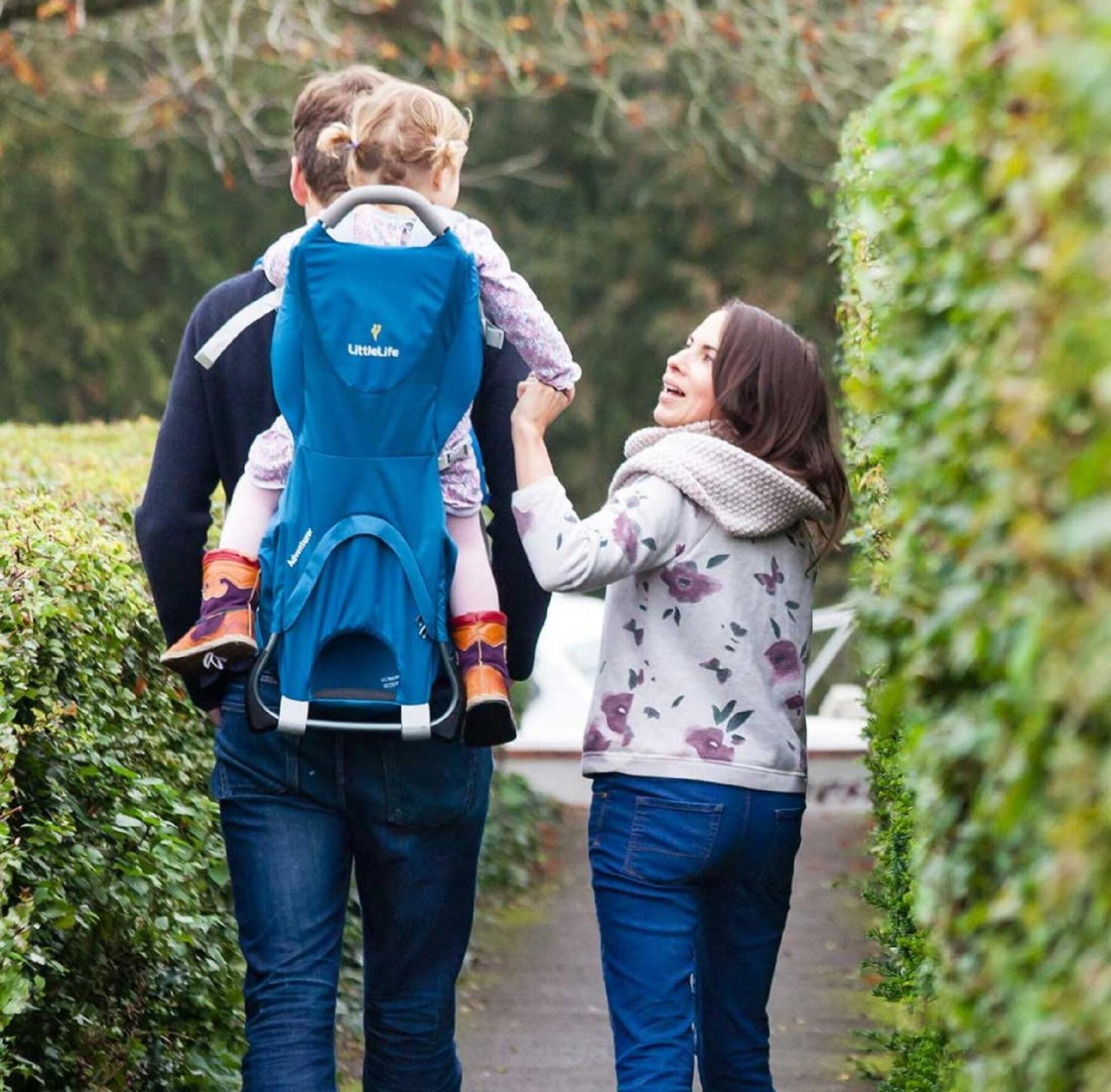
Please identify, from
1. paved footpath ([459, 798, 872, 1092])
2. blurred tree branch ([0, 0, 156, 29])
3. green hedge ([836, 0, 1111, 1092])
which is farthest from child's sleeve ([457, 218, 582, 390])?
blurred tree branch ([0, 0, 156, 29])

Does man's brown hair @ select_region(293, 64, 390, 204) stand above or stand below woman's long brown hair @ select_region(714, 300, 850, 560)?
above

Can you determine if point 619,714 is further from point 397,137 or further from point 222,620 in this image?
point 397,137

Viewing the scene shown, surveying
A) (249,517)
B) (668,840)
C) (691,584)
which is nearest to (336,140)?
(249,517)

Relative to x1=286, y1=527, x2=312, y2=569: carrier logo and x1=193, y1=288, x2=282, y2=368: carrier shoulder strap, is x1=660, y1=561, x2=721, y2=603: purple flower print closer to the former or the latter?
x1=286, y1=527, x2=312, y2=569: carrier logo

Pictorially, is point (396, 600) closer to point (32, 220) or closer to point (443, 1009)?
point (443, 1009)

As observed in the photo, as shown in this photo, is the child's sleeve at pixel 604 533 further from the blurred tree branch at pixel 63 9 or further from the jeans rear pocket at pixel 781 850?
the blurred tree branch at pixel 63 9

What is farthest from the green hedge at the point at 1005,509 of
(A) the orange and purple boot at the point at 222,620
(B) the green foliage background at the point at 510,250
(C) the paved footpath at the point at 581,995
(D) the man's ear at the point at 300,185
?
(B) the green foliage background at the point at 510,250

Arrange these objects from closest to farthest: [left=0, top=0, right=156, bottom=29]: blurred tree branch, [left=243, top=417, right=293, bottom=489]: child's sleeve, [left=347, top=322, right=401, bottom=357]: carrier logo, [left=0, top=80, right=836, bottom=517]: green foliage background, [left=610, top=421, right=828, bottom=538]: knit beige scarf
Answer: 1. [left=347, top=322, right=401, bottom=357]: carrier logo
2. [left=243, top=417, right=293, bottom=489]: child's sleeve
3. [left=610, top=421, right=828, bottom=538]: knit beige scarf
4. [left=0, top=0, right=156, bottom=29]: blurred tree branch
5. [left=0, top=80, right=836, bottom=517]: green foliage background

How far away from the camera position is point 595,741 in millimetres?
3707

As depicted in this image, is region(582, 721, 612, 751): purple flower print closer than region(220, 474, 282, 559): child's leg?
No

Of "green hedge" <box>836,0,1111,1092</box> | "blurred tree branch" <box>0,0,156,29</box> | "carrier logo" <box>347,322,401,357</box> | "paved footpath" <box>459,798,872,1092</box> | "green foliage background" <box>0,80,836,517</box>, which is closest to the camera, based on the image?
"green hedge" <box>836,0,1111,1092</box>

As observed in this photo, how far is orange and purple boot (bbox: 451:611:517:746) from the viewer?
3.46m

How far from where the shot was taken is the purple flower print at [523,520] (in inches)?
140

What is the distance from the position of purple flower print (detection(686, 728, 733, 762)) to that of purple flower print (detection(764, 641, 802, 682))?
0.18 metres
